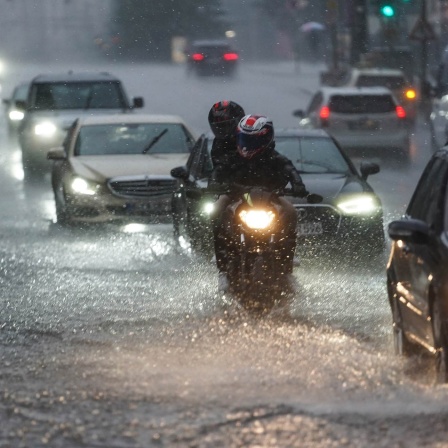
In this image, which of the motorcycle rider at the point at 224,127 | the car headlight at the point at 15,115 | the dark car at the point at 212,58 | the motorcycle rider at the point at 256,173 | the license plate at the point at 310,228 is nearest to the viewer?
the motorcycle rider at the point at 256,173

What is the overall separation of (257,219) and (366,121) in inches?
776

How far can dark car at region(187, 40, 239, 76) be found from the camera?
A: 71.8m

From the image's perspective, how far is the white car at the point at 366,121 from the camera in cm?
3078

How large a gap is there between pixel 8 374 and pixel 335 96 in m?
23.2

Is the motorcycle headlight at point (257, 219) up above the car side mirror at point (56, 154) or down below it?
above

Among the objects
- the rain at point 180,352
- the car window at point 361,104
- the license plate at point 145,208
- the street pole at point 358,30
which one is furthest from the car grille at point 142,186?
the street pole at point 358,30

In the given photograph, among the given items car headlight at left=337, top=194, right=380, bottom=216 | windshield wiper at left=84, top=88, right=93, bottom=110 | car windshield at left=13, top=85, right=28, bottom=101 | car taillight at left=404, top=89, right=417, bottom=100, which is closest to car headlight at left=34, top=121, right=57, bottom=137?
windshield wiper at left=84, top=88, right=93, bottom=110

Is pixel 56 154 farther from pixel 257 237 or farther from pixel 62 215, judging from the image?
pixel 257 237

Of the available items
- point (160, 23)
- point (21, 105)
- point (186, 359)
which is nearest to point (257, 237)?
point (186, 359)

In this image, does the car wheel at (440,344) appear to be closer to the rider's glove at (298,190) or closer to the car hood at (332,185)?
the rider's glove at (298,190)

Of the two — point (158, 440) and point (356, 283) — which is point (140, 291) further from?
point (158, 440)

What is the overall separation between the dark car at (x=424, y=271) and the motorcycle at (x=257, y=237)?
7.68ft

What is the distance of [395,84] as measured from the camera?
136 ft

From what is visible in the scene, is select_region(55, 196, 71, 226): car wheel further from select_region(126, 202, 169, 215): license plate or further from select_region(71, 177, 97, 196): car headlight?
select_region(126, 202, 169, 215): license plate
